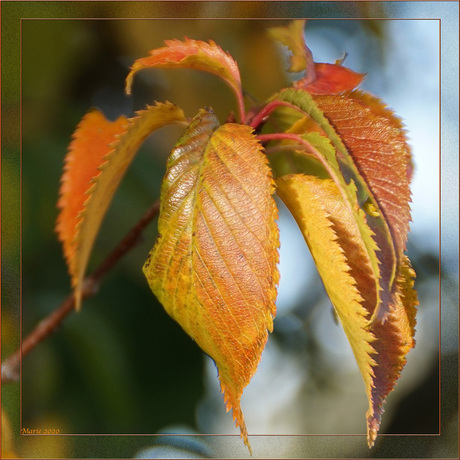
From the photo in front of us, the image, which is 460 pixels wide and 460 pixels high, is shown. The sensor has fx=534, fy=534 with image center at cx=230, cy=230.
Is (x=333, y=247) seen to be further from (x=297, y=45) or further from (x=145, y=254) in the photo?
(x=145, y=254)

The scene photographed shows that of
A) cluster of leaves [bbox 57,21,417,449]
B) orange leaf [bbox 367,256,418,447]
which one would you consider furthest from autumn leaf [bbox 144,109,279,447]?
orange leaf [bbox 367,256,418,447]

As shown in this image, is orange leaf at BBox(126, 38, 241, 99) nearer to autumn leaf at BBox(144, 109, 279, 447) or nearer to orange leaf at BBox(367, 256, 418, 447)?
autumn leaf at BBox(144, 109, 279, 447)

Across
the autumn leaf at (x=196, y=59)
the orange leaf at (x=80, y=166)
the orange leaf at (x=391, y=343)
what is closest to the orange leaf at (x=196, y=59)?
the autumn leaf at (x=196, y=59)

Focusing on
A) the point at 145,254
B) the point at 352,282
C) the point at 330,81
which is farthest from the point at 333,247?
the point at 145,254

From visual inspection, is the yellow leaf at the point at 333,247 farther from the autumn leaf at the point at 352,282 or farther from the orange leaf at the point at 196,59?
the orange leaf at the point at 196,59

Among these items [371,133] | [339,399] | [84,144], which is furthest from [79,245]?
[339,399]

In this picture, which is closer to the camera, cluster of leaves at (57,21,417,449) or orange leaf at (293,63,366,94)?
cluster of leaves at (57,21,417,449)
